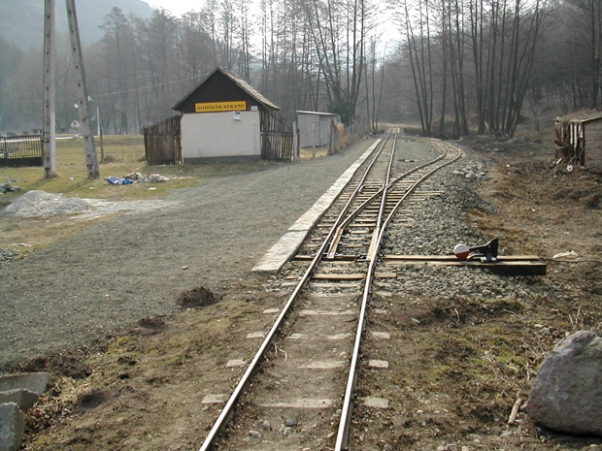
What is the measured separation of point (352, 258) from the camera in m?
8.67

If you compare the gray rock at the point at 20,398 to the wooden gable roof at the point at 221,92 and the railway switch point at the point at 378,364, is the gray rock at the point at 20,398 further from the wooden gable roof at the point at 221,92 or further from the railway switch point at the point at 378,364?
the wooden gable roof at the point at 221,92

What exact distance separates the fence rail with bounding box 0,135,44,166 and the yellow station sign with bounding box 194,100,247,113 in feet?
24.0

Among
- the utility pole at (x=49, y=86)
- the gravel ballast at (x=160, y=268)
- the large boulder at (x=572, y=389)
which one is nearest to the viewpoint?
the large boulder at (x=572, y=389)

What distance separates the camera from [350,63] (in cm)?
5984

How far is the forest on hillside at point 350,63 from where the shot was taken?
147 feet

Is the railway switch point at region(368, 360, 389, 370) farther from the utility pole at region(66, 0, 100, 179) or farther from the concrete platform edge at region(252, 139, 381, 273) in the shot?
the utility pole at region(66, 0, 100, 179)

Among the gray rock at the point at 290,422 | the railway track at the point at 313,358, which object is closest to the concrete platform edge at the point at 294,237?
the railway track at the point at 313,358

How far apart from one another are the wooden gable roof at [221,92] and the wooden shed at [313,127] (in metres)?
10.2

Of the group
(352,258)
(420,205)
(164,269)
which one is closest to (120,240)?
(164,269)

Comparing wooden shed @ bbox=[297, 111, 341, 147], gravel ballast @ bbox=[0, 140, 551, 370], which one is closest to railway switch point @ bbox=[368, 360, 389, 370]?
gravel ballast @ bbox=[0, 140, 551, 370]

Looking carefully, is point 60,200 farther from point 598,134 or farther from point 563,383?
point 598,134

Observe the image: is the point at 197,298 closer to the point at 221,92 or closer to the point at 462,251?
the point at 462,251

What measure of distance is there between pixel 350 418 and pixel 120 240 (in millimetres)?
7805

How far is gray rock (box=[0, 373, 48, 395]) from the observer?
15.9 feet
